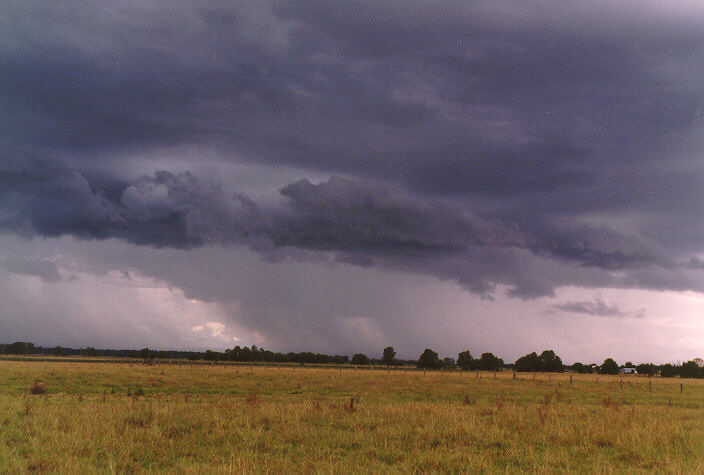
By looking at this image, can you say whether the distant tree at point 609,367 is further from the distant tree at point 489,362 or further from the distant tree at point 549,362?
the distant tree at point 489,362

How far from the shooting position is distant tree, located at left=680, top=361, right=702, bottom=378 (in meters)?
147

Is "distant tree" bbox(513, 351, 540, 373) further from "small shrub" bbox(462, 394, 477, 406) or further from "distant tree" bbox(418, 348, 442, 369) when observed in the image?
"small shrub" bbox(462, 394, 477, 406)

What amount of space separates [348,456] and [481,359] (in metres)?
181

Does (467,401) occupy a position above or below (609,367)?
above

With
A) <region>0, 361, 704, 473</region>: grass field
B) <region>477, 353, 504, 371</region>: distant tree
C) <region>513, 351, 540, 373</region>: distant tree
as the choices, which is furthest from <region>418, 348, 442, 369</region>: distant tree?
<region>0, 361, 704, 473</region>: grass field

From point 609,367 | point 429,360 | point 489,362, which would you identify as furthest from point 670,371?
point 429,360

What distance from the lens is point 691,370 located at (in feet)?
489

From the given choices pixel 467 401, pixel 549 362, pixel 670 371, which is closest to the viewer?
pixel 467 401

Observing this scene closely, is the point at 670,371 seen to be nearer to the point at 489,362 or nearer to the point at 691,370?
the point at 691,370

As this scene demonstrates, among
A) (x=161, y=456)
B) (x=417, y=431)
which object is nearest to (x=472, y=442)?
(x=417, y=431)

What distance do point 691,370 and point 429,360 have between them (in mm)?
80187

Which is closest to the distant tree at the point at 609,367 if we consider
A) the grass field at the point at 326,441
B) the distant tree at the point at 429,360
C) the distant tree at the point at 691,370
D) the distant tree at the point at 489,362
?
the distant tree at the point at 691,370

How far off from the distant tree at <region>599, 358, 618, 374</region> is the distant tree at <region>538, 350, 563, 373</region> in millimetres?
18599

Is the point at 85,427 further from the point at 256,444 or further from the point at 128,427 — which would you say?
the point at 256,444
